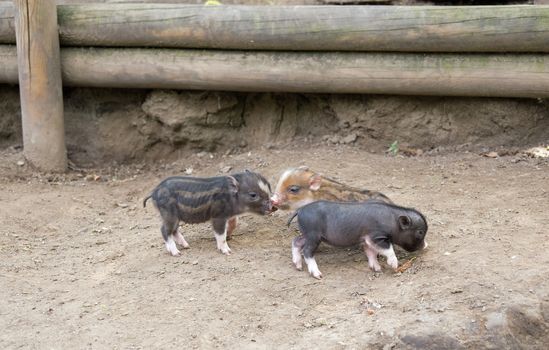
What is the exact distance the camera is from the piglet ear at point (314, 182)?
7359mm

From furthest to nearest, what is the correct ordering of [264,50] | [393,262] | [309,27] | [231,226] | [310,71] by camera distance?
[264,50]
[310,71]
[309,27]
[231,226]
[393,262]

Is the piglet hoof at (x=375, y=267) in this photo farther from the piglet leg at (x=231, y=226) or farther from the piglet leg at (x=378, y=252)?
the piglet leg at (x=231, y=226)

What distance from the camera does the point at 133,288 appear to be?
21.9 feet

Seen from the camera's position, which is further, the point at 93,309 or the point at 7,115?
the point at 7,115

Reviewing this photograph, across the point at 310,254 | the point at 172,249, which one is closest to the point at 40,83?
the point at 172,249

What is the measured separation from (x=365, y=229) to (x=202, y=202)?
1.32 m

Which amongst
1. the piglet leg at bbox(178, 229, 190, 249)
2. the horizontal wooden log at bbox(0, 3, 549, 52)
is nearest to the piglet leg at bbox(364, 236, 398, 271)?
the piglet leg at bbox(178, 229, 190, 249)

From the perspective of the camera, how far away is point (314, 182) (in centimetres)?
737

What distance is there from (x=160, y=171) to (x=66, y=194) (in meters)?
1.11

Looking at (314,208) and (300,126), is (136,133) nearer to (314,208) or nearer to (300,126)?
(300,126)

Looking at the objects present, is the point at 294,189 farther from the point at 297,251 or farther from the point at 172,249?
the point at 172,249

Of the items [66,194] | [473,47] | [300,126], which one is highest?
[473,47]

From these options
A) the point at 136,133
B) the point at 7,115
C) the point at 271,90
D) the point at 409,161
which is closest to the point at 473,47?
the point at 409,161

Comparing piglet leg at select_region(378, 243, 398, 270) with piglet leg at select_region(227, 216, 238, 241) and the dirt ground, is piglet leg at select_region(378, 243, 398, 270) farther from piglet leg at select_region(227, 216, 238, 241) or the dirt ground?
piglet leg at select_region(227, 216, 238, 241)
